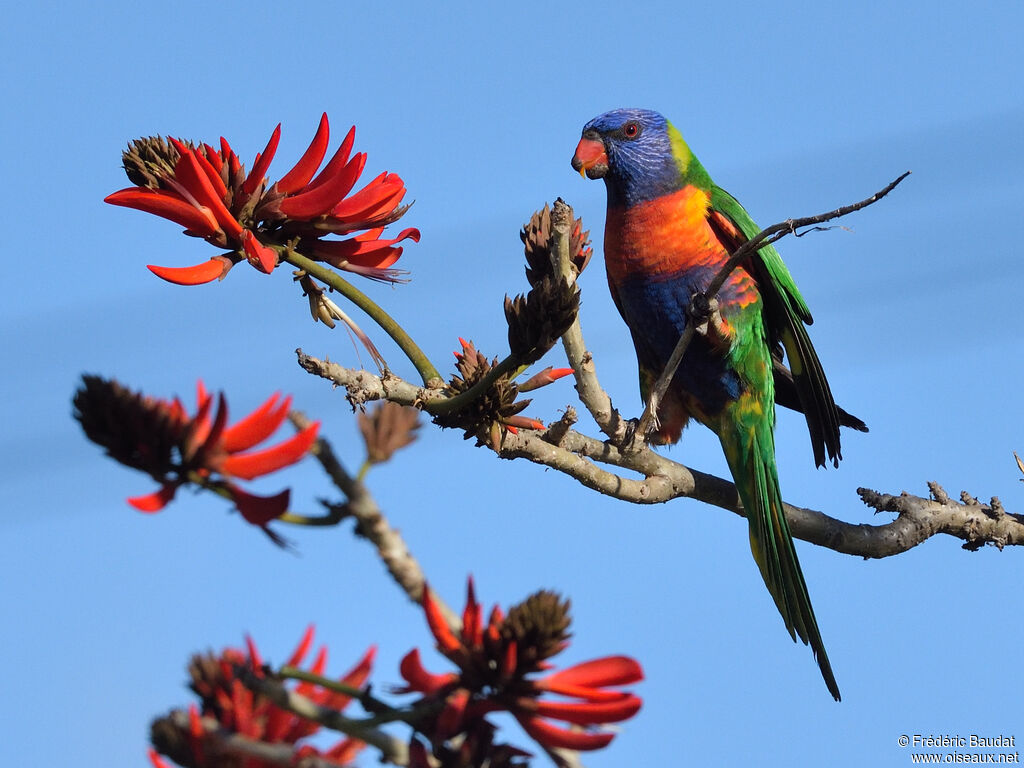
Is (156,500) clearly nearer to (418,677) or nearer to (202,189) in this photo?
(418,677)

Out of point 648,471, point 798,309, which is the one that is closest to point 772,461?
point 798,309

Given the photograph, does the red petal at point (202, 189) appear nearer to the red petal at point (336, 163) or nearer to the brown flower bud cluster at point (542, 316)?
the red petal at point (336, 163)

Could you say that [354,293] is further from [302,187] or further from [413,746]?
[413,746]

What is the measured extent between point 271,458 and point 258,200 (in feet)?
3.84

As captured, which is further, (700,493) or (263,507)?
(700,493)

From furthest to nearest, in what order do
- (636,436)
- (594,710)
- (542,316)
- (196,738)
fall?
(636,436)
(542,316)
(594,710)
(196,738)

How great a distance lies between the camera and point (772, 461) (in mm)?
4109

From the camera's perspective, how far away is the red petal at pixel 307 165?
2.21 meters

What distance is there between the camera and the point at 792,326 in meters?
4.25

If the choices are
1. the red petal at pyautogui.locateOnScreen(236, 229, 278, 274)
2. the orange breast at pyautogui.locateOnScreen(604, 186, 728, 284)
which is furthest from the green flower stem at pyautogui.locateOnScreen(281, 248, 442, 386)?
the orange breast at pyautogui.locateOnScreen(604, 186, 728, 284)

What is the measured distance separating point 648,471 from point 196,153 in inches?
63.8

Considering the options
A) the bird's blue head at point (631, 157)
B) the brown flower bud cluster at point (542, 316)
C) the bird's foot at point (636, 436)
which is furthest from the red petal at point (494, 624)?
the bird's blue head at point (631, 157)

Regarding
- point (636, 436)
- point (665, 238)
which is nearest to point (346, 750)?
point (636, 436)

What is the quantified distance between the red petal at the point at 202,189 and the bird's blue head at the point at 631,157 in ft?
8.43
